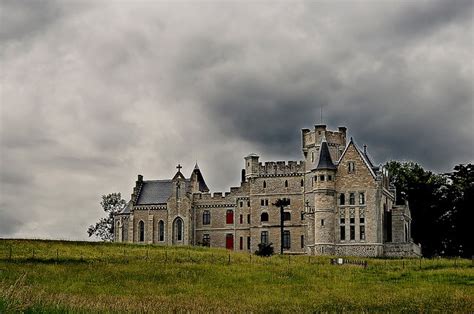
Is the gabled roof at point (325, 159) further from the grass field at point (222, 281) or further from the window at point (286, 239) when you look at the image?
the grass field at point (222, 281)

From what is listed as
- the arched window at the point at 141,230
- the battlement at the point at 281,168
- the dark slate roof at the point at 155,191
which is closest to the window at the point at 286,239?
the battlement at the point at 281,168

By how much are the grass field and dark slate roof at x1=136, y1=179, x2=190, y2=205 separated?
3004 cm

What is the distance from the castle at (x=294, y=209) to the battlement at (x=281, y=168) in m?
0.11

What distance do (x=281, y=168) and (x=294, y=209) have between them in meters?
4.92

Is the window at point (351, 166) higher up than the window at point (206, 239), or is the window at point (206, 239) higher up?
the window at point (351, 166)

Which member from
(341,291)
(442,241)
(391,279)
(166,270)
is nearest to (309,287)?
(341,291)

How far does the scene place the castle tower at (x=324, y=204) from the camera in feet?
276

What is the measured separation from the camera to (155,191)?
10256 cm

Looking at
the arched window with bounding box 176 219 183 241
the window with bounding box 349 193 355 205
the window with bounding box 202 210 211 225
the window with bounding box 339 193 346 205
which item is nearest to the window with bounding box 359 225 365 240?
the window with bounding box 349 193 355 205

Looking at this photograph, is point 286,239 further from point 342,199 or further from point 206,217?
point 206,217

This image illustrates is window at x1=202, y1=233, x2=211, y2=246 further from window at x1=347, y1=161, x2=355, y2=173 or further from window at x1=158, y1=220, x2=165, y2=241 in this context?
window at x1=347, y1=161, x2=355, y2=173

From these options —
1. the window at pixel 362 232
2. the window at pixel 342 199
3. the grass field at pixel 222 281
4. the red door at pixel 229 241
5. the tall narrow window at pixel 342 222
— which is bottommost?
the grass field at pixel 222 281

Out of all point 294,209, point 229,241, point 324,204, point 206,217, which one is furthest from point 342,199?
→ point 206,217

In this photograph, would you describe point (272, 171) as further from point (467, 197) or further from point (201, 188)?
point (467, 197)
